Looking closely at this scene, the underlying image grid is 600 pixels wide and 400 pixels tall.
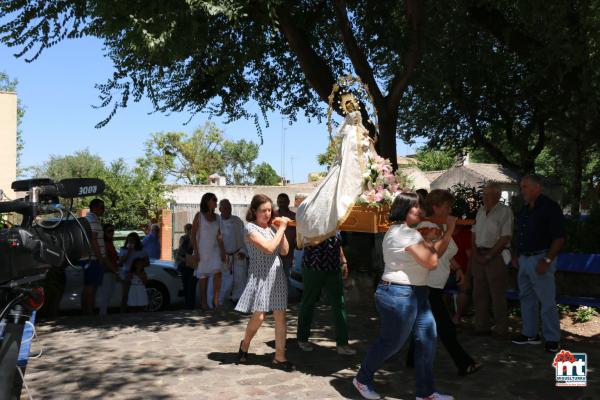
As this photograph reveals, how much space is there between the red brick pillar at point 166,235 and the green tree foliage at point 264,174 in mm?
45947

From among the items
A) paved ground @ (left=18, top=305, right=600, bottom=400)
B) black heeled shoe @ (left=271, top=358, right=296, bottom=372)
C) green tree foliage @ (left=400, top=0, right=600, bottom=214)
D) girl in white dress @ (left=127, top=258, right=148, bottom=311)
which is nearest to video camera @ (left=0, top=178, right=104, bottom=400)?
paved ground @ (left=18, top=305, right=600, bottom=400)

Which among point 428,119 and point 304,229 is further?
point 428,119

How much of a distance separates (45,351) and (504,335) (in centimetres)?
556

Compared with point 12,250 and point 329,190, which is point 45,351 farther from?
point 12,250

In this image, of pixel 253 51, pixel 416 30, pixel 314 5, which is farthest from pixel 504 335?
pixel 314 5

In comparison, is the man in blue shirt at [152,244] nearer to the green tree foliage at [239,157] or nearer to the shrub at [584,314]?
the shrub at [584,314]

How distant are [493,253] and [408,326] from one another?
9.62ft

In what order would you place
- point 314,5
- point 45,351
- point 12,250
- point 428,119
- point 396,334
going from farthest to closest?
point 428,119, point 314,5, point 45,351, point 396,334, point 12,250

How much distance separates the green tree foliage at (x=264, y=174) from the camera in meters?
72.5

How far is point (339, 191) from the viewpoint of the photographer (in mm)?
6277

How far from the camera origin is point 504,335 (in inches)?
309

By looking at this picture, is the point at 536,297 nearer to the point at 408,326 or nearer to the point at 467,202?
the point at 408,326

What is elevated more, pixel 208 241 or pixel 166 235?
pixel 208 241

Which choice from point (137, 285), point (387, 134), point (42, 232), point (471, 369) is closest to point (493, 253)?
point (471, 369)
